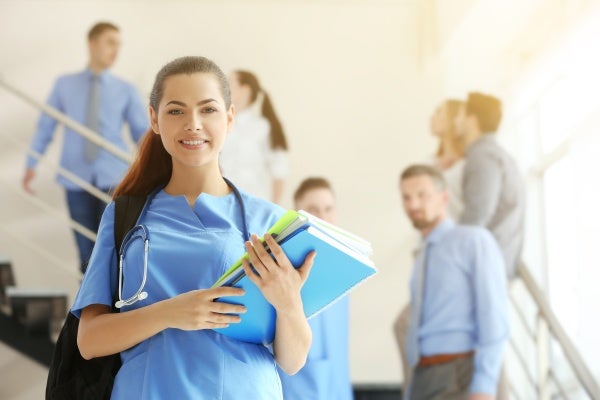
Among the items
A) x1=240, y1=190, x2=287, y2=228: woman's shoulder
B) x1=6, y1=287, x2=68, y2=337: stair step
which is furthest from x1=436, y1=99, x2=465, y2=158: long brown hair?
x1=240, y1=190, x2=287, y2=228: woman's shoulder

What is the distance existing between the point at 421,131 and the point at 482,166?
3.85 ft

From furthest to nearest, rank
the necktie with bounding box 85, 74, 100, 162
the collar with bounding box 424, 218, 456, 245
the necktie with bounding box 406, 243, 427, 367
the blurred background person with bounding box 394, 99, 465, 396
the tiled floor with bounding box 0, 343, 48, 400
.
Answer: the tiled floor with bounding box 0, 343, 48, 400
the necktie with bounding box 85, 74, 100, 162
the blurred background person with bounding box 394, 99, 465, 396
the collar with bounding box 424, 218, 456, 245
the necktie with bounding box 406, 243, 427, 367

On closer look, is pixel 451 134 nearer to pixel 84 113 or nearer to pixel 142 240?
pixel 84 113

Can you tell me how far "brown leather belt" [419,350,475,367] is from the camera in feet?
11.6

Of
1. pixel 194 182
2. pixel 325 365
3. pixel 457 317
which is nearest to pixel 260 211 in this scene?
pixel 194 182

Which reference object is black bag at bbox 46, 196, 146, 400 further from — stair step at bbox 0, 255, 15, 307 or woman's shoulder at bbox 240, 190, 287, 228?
stair step at bbox 0, 255, 15, 307

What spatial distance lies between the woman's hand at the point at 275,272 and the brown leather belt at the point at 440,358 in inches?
97.0

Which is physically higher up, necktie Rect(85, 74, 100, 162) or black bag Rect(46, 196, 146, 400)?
necktie Rect(85, 74, 100, 162)

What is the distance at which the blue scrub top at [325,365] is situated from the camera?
2.58 meters

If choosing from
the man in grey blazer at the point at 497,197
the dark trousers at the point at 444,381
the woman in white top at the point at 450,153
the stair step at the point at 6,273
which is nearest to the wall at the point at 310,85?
the woman in white top at the point at 450,153

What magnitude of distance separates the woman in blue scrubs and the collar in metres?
2.53

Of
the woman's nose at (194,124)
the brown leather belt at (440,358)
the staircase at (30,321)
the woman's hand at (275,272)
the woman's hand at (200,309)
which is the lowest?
the brown leather belt at (440,358)

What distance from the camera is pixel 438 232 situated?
12.6ft

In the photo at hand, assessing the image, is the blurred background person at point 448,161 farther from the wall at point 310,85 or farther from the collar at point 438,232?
the collar at point 438,232
